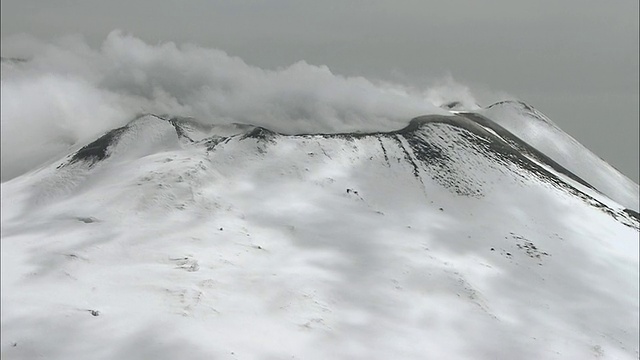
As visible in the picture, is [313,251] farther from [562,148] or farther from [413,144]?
[562,148]

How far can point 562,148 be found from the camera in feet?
480

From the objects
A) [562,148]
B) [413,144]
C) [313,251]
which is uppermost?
[562,148]

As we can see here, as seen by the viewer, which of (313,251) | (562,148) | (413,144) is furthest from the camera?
(562,148)

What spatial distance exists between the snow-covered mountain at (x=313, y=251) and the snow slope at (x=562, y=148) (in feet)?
89.4

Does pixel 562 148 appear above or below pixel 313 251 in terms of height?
above

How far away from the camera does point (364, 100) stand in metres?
127

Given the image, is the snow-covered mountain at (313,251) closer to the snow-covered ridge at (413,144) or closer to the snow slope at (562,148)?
the snow-covered ridge at (413,144)

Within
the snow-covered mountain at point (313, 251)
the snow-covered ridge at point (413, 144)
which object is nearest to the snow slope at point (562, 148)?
the snow-covered ridge at point (413, 144)

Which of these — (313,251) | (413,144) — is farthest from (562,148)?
(313,251)

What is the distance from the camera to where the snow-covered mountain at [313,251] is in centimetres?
5800

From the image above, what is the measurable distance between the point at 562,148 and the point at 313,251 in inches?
3570

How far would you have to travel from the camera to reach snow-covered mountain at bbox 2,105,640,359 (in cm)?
5800

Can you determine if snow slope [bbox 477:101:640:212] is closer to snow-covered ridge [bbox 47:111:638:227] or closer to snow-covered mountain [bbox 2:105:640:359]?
snow-covered ridge [bbox 47:111:638:227]

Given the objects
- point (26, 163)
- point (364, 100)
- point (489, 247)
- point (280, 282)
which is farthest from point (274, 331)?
point (26, 163)
